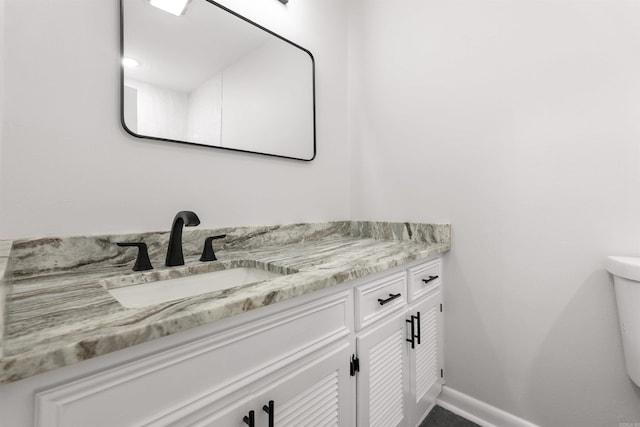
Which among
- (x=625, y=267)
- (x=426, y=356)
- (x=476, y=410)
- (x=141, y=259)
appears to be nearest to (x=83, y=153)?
(x=141, y=259)

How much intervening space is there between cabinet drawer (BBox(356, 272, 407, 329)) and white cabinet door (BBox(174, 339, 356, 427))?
10 centimetres

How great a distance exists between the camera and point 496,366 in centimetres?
130

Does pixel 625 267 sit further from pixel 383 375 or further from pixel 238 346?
pixel 238 346

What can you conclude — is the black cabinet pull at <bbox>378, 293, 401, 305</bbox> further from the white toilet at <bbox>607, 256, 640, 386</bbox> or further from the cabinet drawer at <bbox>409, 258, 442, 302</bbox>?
the white toilet at <bbox>607, 256, 640, 386</bbox>

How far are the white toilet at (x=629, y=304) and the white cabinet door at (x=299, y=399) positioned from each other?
2.95 feet

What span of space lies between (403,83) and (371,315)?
50.2 inches

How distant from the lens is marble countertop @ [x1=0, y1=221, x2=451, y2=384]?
0.41 meters

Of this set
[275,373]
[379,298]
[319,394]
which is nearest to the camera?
[275,373]

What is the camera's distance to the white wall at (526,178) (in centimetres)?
104

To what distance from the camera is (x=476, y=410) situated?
1338 millimetres

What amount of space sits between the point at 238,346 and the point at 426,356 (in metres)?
1.00

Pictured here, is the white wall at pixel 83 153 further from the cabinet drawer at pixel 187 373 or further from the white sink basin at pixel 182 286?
the cabinet drawer at pixel 187 373

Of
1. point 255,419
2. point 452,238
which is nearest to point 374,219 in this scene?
point 452,238

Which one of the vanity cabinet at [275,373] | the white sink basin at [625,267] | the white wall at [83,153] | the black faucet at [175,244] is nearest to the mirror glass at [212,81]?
the white wall at [83,153]
